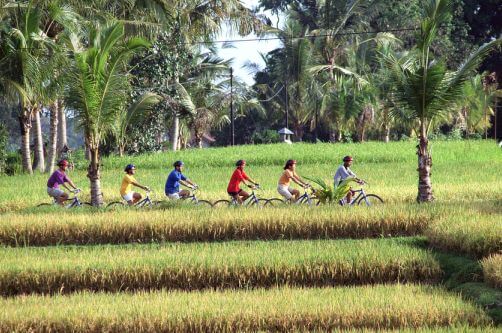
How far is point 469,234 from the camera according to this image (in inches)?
495

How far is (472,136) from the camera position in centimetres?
4312

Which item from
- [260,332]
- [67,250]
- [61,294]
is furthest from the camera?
[67,250]

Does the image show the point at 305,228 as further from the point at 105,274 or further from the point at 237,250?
the point at 105,274

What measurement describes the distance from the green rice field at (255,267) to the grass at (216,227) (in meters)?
0.02

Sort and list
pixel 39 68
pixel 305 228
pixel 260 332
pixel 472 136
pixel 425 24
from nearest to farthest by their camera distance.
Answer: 1. pixel 260 332
2. pixel 305 228
3. pixel 425 24
4. pixel 39 68
5. pixel 472 136

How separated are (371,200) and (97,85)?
5.98 metres

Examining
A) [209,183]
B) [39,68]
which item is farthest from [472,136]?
[39,68]

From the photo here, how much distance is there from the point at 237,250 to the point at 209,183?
1103 centimetres

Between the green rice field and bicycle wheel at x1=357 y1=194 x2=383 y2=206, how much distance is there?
905mm

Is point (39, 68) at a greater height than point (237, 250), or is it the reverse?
point (39, 68)

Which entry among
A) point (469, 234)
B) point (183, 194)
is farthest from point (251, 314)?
point (183, 194)

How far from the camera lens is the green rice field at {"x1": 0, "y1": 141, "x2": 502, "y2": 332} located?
923 cm

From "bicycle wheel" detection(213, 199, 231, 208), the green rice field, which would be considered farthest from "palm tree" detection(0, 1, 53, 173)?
"bicycle wheel" detection(213, 199, 231, 208)

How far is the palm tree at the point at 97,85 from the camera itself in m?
17.9
